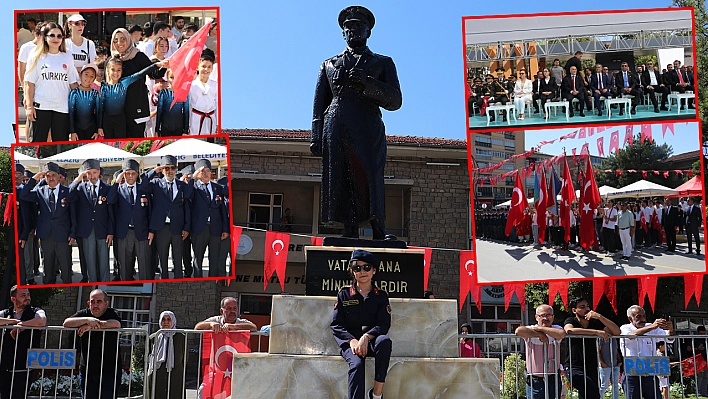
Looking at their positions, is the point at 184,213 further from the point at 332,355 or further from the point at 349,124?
the point at 332,355

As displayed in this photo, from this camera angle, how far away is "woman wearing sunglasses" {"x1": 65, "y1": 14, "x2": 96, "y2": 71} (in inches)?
393

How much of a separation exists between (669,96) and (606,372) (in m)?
8.43

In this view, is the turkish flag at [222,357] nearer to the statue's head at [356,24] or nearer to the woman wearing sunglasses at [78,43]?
the statue's head at [356,24]

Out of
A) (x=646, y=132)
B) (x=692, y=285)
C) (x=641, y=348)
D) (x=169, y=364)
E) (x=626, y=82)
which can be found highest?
(x=626, y=82)

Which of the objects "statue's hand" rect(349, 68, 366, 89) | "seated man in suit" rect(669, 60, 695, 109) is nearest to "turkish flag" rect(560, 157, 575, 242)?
"seated man in suit" rect(669, 60, 695, 109)

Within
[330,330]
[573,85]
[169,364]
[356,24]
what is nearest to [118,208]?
[169,364]

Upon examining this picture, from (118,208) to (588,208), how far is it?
408 inches

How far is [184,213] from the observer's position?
1112cm

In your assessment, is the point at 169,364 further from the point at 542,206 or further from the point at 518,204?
the point at 518,204

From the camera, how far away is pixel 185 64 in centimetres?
1066

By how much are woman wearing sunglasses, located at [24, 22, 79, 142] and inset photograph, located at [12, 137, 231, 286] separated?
0.53 m

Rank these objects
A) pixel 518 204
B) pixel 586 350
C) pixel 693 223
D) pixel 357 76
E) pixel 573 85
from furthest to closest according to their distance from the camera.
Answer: pixel 518 204
pixel 693 223
pixel 573 85
pixel 586 350
pixel 357 76

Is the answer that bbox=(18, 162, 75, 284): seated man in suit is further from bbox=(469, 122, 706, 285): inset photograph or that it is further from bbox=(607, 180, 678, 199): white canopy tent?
bbox=(607, 180, 678, 199): white canopy tent

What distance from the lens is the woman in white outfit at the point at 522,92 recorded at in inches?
537
